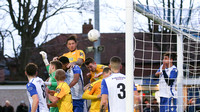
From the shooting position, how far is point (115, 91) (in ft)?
23.9

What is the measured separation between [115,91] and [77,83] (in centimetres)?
185

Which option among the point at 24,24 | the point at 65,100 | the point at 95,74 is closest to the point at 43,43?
the point at 24,24

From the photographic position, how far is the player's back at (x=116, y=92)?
23.8ft

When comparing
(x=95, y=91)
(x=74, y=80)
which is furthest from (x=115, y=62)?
(x=95, y=91)

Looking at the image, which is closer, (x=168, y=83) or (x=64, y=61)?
(x=64, y=61)

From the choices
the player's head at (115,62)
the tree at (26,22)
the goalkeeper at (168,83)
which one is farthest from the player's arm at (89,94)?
the tree at (26,22)

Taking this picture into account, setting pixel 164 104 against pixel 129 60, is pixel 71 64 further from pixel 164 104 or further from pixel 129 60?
pixel 164 104

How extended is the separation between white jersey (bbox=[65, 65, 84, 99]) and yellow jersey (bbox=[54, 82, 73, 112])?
0.94 meters

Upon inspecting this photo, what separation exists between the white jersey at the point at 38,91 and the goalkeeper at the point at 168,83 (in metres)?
2.95

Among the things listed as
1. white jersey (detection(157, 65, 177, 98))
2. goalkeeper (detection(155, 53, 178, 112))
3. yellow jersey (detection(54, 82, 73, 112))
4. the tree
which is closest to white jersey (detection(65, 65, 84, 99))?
yellow jersey (detection(54, 82, 73, 112))

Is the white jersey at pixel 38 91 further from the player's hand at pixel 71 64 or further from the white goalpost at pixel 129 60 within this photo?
the white goalpost at pixel 129 60

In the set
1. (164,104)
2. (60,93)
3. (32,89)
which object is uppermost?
(32,89)

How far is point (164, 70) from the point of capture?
9.21 meters

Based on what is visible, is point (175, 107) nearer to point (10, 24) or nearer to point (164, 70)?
point (164, 70)
